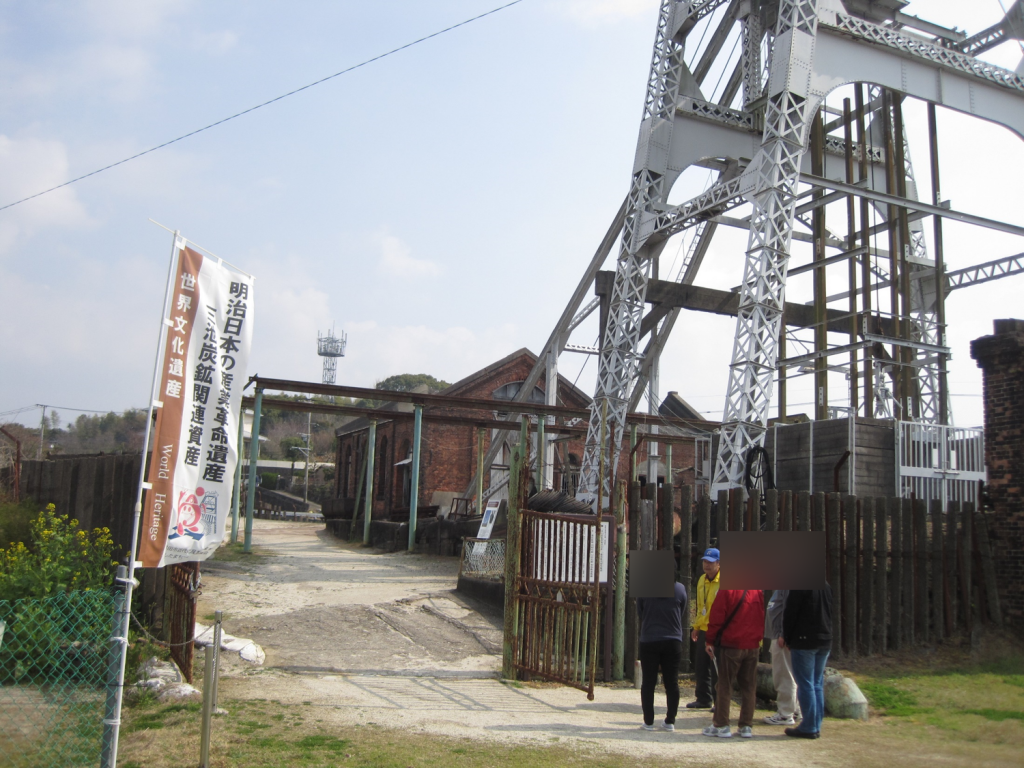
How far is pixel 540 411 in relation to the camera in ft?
83.1

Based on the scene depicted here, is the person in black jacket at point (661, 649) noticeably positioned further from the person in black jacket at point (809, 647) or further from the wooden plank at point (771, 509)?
the wooden plank at point (771, 509)

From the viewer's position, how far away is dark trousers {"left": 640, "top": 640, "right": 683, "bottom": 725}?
23.5 ft

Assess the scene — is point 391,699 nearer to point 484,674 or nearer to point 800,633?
point 484,674

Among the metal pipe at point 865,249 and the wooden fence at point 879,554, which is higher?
the metal pipe at point 865,249

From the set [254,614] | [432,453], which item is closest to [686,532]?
[254,614]

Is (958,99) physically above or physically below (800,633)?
above

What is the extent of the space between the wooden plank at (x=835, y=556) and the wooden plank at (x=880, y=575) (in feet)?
2.00

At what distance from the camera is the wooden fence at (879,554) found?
9844 mm

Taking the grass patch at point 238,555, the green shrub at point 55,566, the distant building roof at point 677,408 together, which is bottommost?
the grass patch at point 238,555

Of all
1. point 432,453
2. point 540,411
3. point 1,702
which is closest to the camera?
point 1,702

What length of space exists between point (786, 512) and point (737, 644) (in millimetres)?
3424

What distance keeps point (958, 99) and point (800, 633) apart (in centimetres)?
1558

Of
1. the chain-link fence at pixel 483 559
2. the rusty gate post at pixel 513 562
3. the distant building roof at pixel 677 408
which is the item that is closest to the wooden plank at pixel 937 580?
the rusty gate post at pixel 513 562

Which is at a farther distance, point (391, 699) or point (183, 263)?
point (391, 699)
